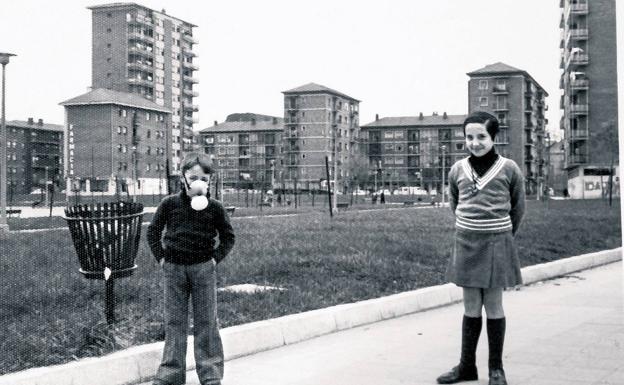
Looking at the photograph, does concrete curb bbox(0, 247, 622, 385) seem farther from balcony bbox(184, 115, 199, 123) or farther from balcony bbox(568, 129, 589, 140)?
balcony bbox(184, 115, 199, 123)

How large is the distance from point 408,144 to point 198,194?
448 ft

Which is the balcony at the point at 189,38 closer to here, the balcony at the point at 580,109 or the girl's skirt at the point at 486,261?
the balcony at the point at 580,109

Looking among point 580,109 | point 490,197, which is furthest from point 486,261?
point 580,109

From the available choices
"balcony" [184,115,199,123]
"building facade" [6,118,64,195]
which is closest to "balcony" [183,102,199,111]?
"balcony" [184,115,199,123]

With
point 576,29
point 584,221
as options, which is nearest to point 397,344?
point 584,221

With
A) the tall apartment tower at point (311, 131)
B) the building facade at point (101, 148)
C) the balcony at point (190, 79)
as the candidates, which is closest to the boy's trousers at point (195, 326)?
the building facade at point (101, 148)

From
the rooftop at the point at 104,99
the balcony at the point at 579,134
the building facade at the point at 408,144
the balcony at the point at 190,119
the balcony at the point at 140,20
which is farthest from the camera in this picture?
the building facade at the point at 408,144

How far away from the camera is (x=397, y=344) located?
6.62 metres

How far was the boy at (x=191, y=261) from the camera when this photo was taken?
489 centimetres

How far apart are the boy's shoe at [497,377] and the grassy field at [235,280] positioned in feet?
8.04

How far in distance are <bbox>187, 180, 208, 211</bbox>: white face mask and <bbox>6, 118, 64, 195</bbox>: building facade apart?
4253 centimetres

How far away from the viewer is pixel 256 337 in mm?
6391

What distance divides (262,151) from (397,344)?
13848 cm

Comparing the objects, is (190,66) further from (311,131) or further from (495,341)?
(495,341)
